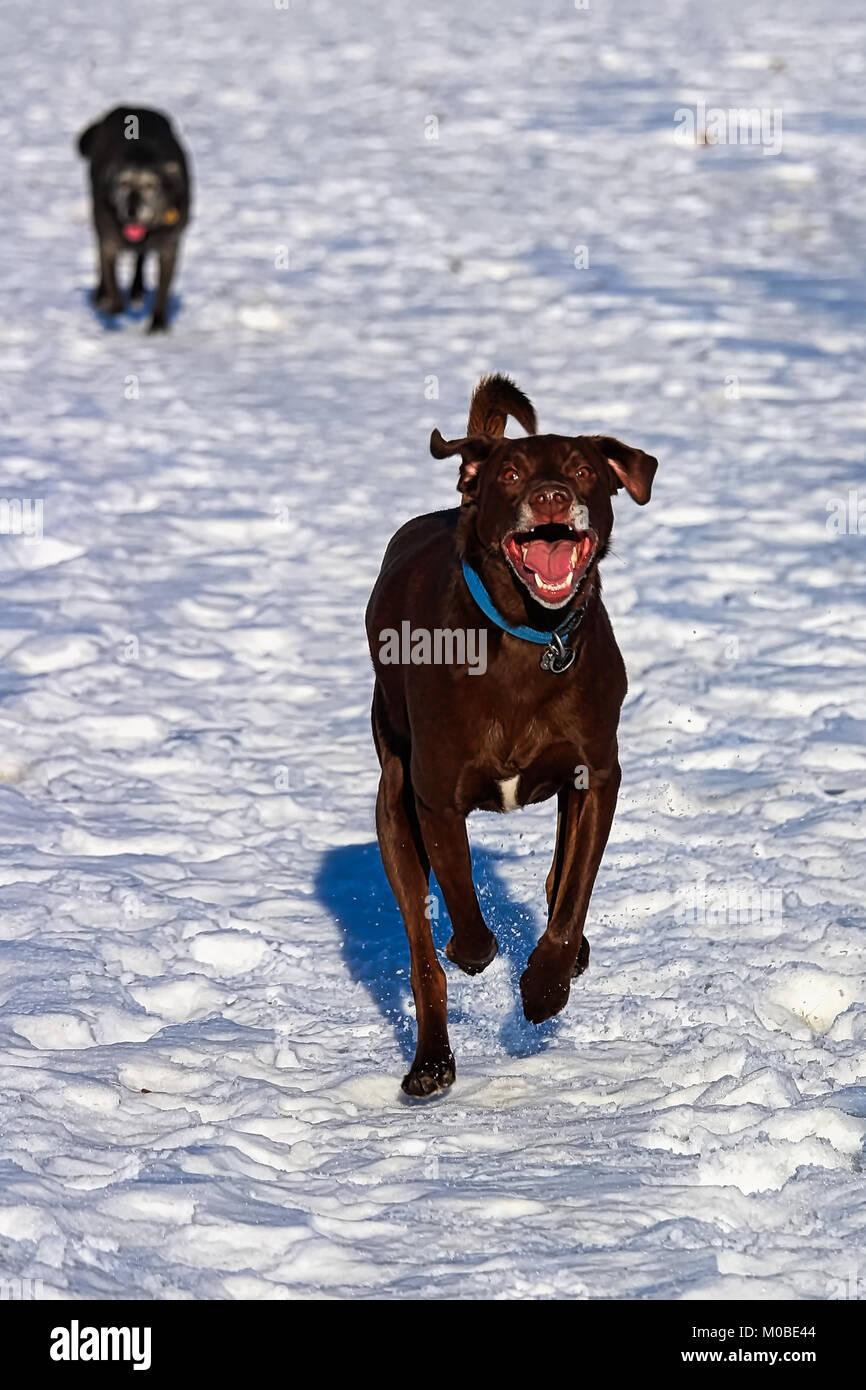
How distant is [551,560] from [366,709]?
3.11 metres

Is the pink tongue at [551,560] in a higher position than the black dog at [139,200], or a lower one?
lower

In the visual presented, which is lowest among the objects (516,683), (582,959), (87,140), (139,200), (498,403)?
(582,959)

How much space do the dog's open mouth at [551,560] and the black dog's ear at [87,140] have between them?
33.2ft

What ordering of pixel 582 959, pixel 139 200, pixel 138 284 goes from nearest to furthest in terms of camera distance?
pixel 582 959
pixel 139 200
pixel 138 284

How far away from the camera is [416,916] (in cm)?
458

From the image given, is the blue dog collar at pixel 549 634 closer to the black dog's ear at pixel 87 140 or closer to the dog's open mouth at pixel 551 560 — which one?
the dog's open mouth at pixel 551 560

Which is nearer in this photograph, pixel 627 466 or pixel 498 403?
pixel 627 466

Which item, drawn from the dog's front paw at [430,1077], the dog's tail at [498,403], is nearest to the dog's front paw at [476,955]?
the dog's front paw at [430,1077]

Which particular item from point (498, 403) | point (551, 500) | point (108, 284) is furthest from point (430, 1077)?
point (108, 284)

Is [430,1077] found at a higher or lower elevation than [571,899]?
lower

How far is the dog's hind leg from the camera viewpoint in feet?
14.2

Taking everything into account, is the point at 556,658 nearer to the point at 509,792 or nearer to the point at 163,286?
the point at 509,792

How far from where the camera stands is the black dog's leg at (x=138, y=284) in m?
12.7

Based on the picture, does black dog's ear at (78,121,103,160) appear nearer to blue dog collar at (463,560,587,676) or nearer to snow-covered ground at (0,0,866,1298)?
snow-covered ground at (0,0,866,1298)
